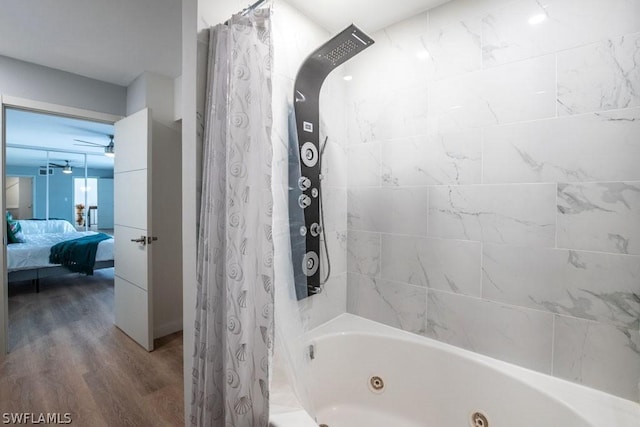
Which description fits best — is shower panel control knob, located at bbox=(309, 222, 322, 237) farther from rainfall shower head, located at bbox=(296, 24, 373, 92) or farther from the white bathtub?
rainfall shower head, located at bbox=(296, 24, 373, 92)

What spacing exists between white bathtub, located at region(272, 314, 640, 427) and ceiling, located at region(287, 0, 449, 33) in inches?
73.0

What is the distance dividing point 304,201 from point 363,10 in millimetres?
1133

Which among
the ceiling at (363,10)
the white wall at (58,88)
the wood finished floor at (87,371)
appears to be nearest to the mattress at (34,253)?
the wood finished floor at (87,371)

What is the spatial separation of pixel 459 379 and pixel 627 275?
2.75 feet

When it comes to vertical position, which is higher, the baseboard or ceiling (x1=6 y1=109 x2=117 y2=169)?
ceiling (x1=6 y1=109 x2=117 y2=169)

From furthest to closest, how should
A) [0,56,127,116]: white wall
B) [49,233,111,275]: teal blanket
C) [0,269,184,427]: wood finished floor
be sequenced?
1. [49,233,111,275]: teal blanket
2. [0,56,127,116]: white wall
3. [0,269,184,427]: wood finished floor

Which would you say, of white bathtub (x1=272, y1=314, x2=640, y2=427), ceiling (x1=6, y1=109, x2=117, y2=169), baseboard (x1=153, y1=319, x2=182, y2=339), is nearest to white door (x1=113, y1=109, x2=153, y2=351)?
baseboard (x1=153, y1=319, x2=182, y2=339)

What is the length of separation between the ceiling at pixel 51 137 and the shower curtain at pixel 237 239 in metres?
3.29

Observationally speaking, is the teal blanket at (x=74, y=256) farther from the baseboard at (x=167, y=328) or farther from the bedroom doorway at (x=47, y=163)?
the baseboard at (x=167, y=328)

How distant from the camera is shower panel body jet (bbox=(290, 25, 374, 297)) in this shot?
1.39 metres

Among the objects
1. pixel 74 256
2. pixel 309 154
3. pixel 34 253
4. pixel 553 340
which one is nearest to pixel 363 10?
pixel 309 154

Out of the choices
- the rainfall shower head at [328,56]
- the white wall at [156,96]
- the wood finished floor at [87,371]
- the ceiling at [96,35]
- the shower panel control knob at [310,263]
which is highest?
the ceiling at [96,35]

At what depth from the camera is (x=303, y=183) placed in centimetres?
151

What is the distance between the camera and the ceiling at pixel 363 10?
4.96 ft
